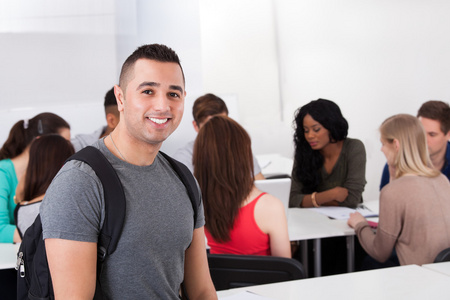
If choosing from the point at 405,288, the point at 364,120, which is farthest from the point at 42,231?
the point at 364,120

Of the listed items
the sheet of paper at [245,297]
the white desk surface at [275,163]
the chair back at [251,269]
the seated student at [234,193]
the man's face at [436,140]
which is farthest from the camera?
the white desk surface at [275,163]

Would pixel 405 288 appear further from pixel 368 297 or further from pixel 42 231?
pixel 42 231

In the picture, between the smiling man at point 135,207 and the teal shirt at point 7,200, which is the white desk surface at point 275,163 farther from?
the smiling man at point 135,207

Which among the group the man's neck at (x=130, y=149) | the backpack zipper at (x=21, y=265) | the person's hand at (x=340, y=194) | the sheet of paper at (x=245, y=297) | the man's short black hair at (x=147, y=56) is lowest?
the sheet of paper at (x=245, y=297)

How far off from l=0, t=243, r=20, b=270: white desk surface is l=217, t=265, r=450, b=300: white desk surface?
42.2 inches

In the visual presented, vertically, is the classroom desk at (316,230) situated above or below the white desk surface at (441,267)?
below

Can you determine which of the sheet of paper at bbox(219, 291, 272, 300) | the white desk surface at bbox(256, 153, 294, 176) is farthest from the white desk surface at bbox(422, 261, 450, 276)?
the white desk surface at bbox(256, 153, 294, 176)

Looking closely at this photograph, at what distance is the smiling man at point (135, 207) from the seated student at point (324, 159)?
224 centimetres

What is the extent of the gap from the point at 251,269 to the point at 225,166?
45cm

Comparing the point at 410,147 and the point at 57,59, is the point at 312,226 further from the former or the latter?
the point at 57,59

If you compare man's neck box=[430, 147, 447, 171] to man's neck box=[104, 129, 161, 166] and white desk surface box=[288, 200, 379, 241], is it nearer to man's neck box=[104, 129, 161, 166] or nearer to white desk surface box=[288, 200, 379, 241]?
white desk surface box=[288, 200, 379, 241]

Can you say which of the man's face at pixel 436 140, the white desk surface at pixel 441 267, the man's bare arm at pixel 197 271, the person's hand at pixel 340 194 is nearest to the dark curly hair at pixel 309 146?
the person's hand at pixel 340 194

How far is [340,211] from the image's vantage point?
3.22 m

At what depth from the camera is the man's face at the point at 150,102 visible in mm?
1227
